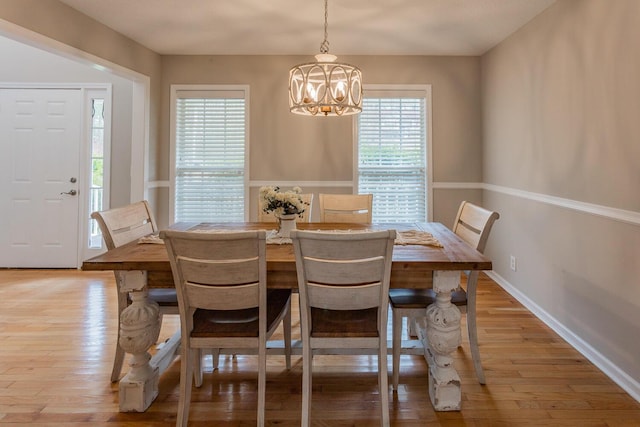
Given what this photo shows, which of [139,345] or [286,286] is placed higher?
[286,286]

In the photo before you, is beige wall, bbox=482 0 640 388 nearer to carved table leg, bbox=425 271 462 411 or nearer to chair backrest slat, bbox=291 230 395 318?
carved table leg, bbox=425 271 462 411

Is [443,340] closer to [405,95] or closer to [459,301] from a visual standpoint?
[459,301]

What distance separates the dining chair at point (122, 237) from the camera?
79.4 inches

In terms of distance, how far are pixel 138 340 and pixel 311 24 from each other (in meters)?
2.90

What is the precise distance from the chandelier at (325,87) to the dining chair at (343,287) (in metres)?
1.00

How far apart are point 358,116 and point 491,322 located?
8.27 ft

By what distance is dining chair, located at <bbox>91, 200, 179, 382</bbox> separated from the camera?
2018 millimetres

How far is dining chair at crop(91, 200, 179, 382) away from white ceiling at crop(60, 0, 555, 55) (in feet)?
6.02

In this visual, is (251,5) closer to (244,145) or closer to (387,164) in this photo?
(244,145)

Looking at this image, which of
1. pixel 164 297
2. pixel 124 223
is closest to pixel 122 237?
pixel 124 223

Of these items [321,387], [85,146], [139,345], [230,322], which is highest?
[85,146]

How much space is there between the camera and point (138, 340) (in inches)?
70.9

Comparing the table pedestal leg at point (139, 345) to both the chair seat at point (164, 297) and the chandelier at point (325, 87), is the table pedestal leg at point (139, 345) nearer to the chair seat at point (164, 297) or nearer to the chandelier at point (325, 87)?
the chair seat at point (164, 297)

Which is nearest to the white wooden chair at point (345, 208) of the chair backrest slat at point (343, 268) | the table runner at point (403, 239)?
the table runner at point (403, 239)
